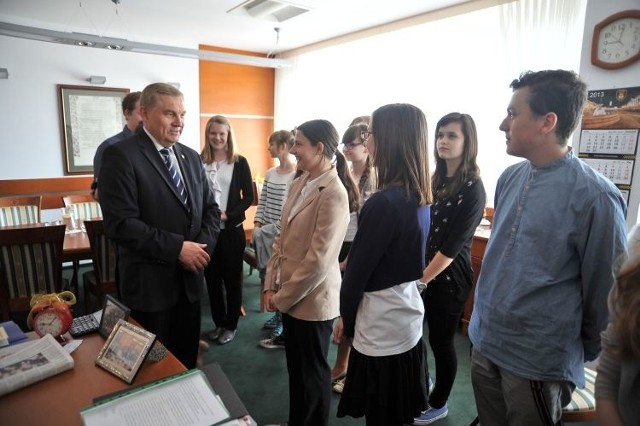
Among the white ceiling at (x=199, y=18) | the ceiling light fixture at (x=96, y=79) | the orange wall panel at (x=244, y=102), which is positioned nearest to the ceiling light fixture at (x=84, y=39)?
the white ceiling at (x=199, y=18)

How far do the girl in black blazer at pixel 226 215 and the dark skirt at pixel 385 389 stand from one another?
171cm

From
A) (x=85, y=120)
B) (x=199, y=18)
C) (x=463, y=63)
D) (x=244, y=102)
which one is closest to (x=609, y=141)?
(x=463, y=63)

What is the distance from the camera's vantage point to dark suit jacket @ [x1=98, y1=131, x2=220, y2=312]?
1.58 meters

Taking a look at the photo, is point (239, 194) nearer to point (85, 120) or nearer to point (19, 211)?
point (19, 211)

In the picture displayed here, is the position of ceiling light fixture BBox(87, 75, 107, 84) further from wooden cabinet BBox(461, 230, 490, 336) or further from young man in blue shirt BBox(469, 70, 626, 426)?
young man in blue shirt BBox(469, 70, 626, 426)

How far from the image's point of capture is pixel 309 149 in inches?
68.7

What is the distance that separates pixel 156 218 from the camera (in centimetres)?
167

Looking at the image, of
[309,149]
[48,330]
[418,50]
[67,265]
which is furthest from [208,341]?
[418,50]

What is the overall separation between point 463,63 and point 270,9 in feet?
6.33

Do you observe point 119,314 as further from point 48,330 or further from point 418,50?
point 418,50

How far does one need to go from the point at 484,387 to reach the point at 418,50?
355cm

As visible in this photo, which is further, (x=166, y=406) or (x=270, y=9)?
(x=270, y=9)

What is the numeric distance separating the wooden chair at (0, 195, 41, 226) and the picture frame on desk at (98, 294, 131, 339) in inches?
120

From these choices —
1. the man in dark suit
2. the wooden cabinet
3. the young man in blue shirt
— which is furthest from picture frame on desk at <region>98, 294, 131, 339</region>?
the wooden cabinet
